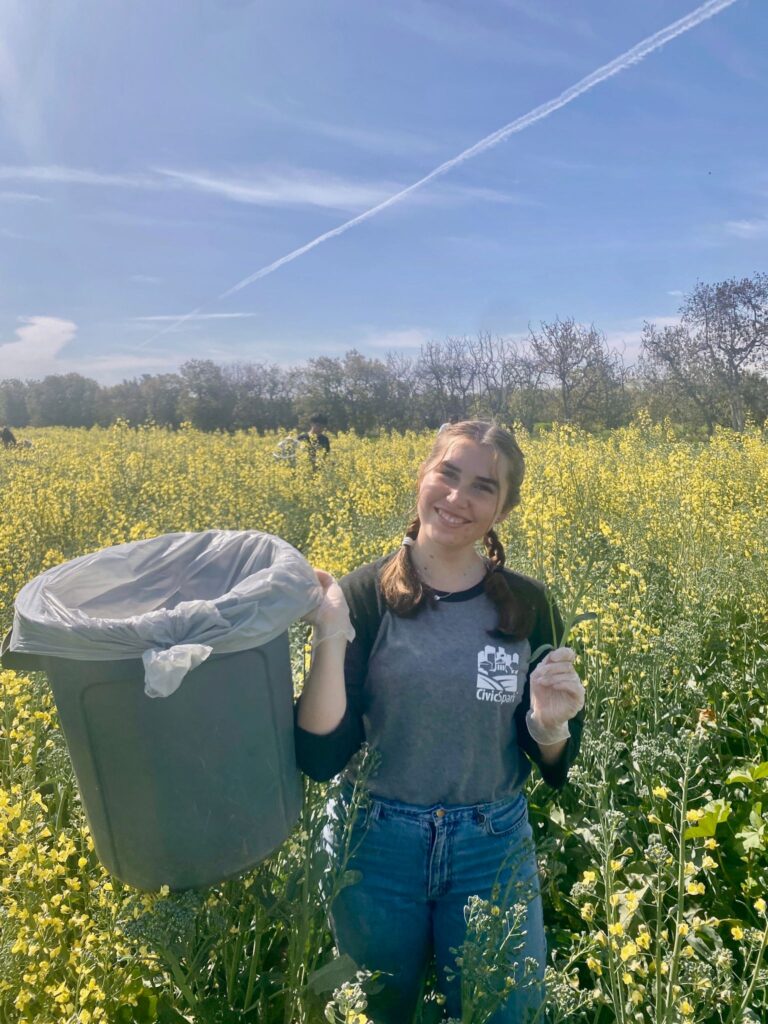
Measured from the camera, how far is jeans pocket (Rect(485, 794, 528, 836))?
69.1 inches

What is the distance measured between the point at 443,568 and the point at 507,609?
20 centimetres

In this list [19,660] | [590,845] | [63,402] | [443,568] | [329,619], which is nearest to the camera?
[19,660]

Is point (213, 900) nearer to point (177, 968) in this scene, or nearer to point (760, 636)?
point (177, 968)

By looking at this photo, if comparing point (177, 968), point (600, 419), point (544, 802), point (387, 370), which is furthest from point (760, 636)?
point (387, 370)

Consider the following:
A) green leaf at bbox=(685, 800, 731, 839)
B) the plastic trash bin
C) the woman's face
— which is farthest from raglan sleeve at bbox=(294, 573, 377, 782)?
green leaf at bbox=(685, 800, 731, 839)

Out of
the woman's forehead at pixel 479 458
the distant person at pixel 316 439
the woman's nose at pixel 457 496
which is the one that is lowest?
the woman's nose at pixel 457 496

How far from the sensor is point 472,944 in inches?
47.2

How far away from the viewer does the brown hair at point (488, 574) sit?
1.85 m

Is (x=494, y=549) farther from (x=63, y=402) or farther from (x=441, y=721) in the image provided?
(x=63, y=402)

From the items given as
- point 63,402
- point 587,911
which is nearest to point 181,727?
point 587,911

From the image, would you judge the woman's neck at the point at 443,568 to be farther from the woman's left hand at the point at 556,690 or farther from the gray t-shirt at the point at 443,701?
the woman's left hand at the point at 556,690

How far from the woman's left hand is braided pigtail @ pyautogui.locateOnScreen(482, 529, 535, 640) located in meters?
0.17

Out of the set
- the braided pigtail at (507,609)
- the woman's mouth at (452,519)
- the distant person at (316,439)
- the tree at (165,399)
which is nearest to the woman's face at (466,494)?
the woman's mouth at (452,519)

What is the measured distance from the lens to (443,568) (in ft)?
6.34
